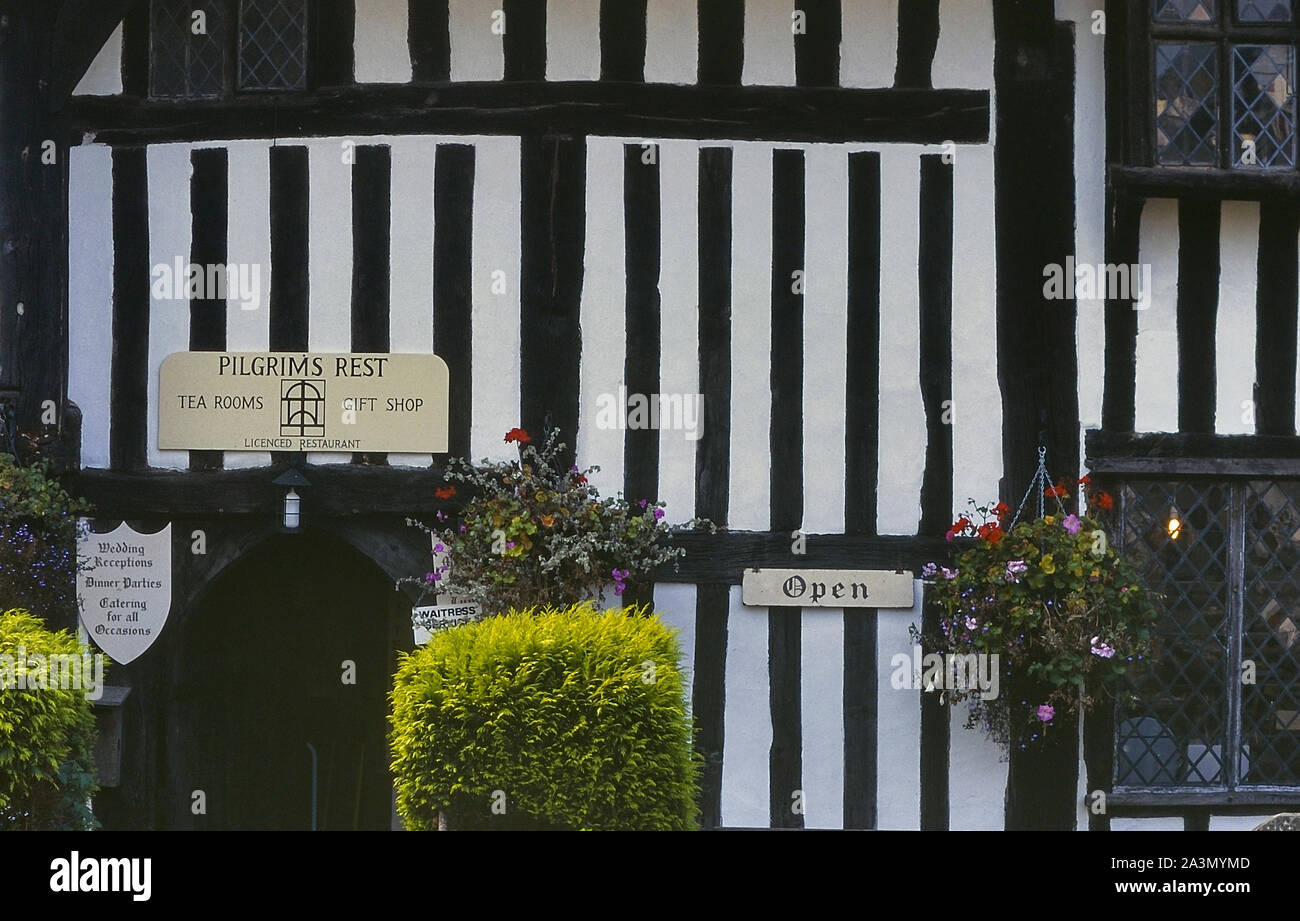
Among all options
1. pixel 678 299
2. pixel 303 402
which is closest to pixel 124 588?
pixel 303 402

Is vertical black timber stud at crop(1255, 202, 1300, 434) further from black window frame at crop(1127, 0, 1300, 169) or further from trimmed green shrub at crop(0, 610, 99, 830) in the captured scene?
trimmed green shrub at crop(0, 610, 99, 830)

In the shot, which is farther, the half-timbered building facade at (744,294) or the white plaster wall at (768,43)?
the white plaster wall at (768,43)

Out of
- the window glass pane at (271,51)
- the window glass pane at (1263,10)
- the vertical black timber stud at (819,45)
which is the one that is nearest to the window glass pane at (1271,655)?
the window glass pane at (1263,10)

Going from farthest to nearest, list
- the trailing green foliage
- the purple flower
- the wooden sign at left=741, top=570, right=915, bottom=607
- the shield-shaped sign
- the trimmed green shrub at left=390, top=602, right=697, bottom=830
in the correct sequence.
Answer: the shield-shaped sign < the wooden sign at left=741, top=570, right=915, bottom=607 < the trailing green foliage < the purple flower < the trimmed green shrub at left=390, top=602, right=697, bottom=830

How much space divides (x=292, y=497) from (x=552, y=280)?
162 cm

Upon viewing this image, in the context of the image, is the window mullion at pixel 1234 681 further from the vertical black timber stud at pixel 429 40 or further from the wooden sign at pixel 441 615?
the vertical black timber stud at pixel 429 40

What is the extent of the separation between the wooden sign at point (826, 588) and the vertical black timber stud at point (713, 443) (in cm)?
17

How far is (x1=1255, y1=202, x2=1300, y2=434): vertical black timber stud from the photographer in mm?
6973

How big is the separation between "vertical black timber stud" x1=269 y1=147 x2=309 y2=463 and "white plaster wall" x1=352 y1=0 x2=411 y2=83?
52cm

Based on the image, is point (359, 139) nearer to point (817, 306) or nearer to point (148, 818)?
point (817, 306)

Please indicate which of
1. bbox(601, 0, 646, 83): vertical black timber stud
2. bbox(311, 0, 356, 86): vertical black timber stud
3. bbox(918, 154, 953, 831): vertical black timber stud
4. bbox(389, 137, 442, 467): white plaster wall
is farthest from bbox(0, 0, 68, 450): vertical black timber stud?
bbox(918, 154, 953, 831): vertical black timber stud

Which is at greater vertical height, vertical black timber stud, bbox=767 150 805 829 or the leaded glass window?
the leaded glass window

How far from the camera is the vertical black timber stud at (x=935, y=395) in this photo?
692 centimetres

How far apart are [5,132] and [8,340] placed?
996 mm
